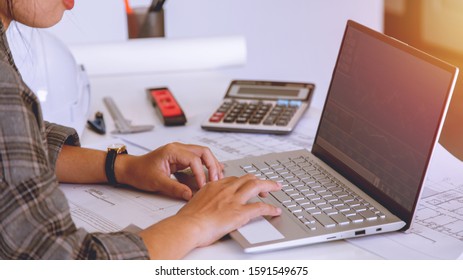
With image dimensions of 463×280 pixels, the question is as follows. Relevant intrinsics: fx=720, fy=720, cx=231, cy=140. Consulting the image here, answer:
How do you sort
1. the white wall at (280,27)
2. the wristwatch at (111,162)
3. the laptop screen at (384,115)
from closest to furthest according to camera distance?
the laptop screen at (384,115) → the wristwatch at (111,162) → the white wall at (280,27)

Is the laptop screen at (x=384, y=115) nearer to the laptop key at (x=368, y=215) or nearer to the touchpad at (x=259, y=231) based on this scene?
the laptop key at (x=368, y=215)

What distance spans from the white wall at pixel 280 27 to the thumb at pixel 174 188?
4.53ft

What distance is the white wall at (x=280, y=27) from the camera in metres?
2.47

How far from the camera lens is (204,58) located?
1798 millimetres

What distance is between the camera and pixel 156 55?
1.78 m

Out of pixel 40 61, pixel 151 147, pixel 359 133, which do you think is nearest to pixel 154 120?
pixel 151 147

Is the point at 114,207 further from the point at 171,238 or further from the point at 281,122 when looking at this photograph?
the point at 281,122

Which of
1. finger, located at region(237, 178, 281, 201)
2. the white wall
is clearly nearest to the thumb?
finger, located at region(237, 178, 281, 201)

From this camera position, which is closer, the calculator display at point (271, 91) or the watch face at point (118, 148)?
the watch face at point (118, 148)

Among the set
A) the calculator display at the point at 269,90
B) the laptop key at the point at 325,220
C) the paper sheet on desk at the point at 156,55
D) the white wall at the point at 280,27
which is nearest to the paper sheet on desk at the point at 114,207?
the laptop key at the point at 325,220

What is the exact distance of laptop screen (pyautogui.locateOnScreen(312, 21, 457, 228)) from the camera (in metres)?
0.91

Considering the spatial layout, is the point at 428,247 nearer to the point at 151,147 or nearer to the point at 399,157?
the point at 399,157

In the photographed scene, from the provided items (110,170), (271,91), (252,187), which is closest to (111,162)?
(110,170)

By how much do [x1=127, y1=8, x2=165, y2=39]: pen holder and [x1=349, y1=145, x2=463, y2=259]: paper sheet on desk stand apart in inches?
35.3
